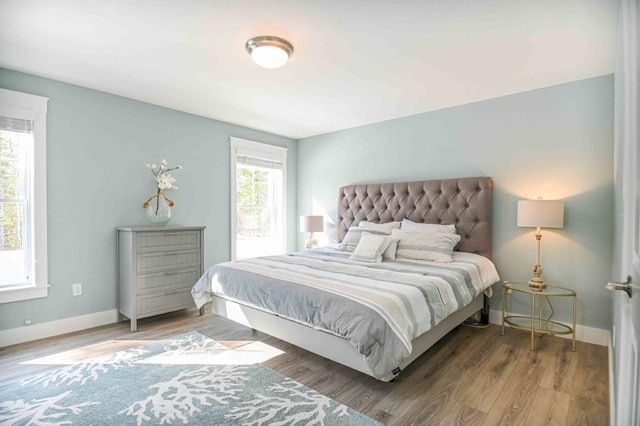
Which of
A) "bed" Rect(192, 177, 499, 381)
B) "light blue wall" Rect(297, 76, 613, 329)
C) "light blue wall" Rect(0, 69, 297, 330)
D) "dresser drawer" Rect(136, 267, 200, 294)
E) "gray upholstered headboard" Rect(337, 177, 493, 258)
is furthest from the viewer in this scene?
"gray upholstered headboard" Rect(337, 177, 493, 258)

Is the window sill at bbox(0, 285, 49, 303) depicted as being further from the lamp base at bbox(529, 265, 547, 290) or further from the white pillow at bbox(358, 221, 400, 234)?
the lamp base at bbox(529, 265, 547, 290)

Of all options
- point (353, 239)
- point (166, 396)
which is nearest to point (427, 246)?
point (353, 239)

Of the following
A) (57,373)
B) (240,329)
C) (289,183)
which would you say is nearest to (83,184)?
(57,373)

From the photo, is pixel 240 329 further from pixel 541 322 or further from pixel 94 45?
pixel 541 322

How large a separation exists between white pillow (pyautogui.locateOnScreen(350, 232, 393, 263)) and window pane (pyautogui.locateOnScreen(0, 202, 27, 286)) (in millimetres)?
3081

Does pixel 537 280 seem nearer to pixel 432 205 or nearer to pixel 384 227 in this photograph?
pixel 432 205

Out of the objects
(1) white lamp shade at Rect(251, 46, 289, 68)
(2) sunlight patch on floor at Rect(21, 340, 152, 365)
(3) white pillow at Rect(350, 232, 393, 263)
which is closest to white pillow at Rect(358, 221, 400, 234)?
(3) white pillow at Rect(350, 232, 393, 263)

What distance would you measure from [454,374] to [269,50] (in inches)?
106

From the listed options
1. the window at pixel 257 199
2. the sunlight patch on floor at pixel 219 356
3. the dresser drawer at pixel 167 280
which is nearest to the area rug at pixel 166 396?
the sunlight patch on floor at pixel 219 356

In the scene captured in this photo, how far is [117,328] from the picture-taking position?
3.30 metres

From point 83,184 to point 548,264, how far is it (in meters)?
4.70

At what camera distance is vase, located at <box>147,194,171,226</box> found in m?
3.59

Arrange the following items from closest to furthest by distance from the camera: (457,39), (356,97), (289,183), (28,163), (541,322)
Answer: (457,39) → (28,163) → (541,322) → (356,97) → (289,183)

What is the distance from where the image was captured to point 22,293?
2906mm
